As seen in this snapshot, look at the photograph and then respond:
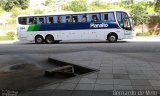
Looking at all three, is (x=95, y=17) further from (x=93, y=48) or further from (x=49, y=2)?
(x=49, y=2)

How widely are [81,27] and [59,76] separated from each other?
15221 millimetres

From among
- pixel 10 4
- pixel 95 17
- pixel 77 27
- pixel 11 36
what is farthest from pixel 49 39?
pixel 10 4

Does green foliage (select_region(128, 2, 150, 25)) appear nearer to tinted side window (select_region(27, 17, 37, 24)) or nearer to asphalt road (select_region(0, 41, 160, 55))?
asphalt road (select_region(0, 41, 160, 55))

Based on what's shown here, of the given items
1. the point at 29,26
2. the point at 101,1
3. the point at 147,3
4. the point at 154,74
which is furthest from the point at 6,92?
the point at 101,1

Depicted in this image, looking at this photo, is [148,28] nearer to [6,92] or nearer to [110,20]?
[110,20]

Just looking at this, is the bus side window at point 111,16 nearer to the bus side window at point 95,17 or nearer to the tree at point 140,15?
the bus side window at point 95,17

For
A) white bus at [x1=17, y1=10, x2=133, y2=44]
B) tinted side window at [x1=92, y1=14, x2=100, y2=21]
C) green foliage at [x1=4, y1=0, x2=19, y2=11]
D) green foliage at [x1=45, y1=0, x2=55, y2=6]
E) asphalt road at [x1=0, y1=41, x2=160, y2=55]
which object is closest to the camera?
asphalt road at [x1=0, y1=41, x2=160, y2=55]

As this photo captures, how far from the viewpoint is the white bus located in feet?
74.6

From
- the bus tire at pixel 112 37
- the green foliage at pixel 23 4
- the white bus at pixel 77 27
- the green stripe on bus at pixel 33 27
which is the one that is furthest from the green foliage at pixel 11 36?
the green foliage at pixel 23 4

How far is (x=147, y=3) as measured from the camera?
36125 mm

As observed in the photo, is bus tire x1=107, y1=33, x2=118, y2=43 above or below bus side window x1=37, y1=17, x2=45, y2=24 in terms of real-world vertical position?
below

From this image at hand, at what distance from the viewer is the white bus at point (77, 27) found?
2275cm

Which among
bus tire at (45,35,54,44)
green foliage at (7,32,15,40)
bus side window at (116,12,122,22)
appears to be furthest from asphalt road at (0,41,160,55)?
green foliage at (7,32,15,40)

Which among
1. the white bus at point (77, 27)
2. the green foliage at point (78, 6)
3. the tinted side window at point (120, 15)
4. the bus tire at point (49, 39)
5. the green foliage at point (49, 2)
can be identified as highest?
the green foliage at point (49, 2)
